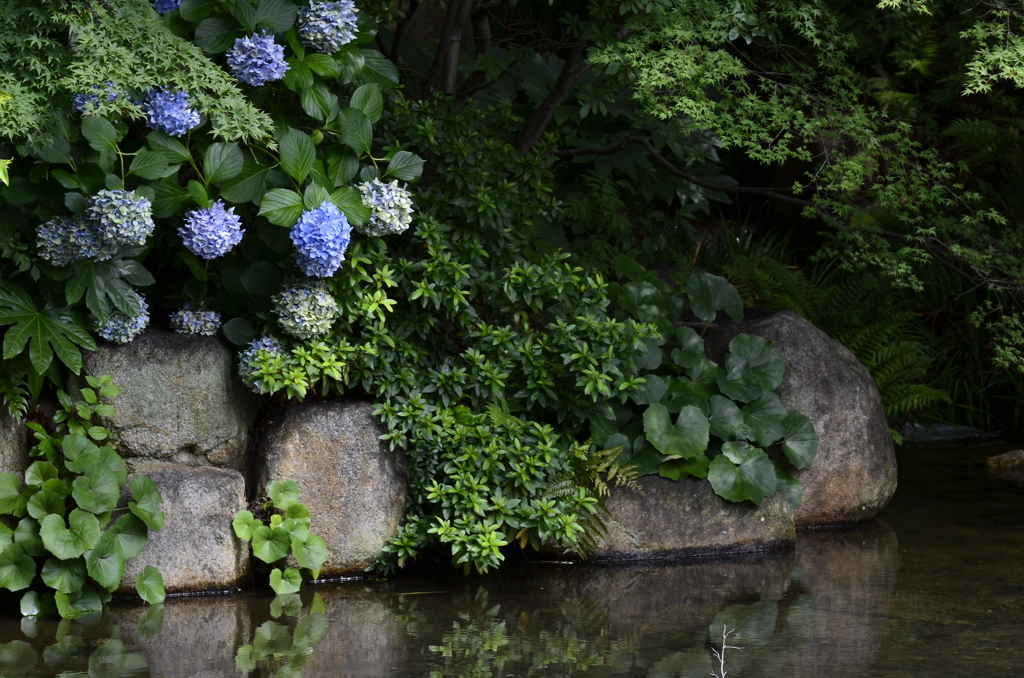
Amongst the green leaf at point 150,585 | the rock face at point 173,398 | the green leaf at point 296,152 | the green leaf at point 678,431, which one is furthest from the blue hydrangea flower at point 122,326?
the green leaf at point 678,431

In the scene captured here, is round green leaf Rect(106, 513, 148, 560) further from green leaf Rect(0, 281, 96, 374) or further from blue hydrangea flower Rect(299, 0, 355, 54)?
blue hydrangea flower Rect(299, 0, 355, 54)

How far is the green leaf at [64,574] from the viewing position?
4250 mm

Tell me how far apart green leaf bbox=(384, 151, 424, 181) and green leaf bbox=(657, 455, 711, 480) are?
6.09 ft

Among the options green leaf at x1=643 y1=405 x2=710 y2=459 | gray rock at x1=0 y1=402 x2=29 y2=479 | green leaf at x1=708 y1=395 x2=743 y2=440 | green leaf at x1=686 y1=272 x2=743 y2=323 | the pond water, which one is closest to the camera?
the pond water

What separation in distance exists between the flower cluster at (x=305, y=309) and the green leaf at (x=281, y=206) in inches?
15.6

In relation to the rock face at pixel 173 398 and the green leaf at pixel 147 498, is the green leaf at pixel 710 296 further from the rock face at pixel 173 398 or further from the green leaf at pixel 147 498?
the green leaf at pixel 147 498

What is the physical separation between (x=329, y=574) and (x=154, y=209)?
179cm

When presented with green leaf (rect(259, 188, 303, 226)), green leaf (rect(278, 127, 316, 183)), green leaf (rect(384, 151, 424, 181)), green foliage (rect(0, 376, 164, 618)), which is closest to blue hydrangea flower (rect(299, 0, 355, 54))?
green leaf (rect(278, 127, 316, 183))

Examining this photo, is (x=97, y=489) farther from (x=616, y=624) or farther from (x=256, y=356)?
(x=616, y=624)

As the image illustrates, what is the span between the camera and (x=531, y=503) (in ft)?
16.0

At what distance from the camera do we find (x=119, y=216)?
162 inches

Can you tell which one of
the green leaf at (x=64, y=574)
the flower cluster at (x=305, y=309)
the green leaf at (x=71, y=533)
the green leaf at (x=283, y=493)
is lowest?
the green leaf at (x=64, y=574)

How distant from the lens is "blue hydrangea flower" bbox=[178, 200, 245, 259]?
4246mm

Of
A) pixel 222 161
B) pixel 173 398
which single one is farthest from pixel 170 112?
pixel 173 398
